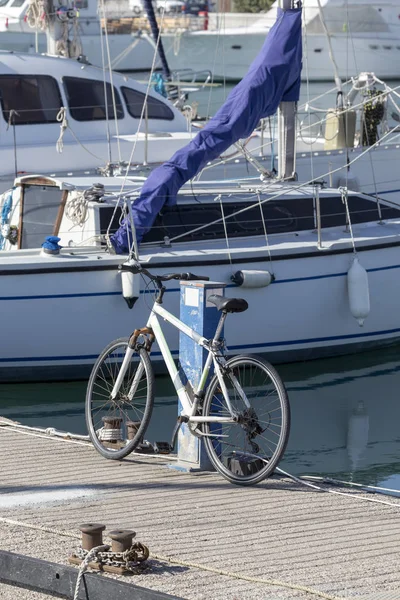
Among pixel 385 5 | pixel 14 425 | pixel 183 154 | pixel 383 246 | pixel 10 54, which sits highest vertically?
pixel 385 5

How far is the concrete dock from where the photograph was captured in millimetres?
4734

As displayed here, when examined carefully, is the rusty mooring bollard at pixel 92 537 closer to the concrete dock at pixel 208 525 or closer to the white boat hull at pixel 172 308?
the concrete dock at pixel 208 525

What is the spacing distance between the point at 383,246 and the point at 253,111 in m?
1.95

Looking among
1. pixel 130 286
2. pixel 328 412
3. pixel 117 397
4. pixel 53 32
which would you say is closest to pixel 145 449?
pixel 117 397

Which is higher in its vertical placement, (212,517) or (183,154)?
(183,154)

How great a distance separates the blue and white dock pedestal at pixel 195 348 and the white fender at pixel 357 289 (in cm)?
Result: 518

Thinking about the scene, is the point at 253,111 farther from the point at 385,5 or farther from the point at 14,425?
the point at 385,5

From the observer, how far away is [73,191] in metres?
11.2

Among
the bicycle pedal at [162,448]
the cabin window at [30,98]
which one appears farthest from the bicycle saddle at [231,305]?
the cabin window at [30,98]

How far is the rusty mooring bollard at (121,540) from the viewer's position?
191 inches

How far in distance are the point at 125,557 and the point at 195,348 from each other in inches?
77.1

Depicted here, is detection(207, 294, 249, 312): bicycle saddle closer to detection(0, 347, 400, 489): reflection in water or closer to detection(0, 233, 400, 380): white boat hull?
detection(0, 347, 400, 489): reflection in water

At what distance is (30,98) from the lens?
1503 centimetres

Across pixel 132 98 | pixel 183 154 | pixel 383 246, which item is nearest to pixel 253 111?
pixel 183 154
